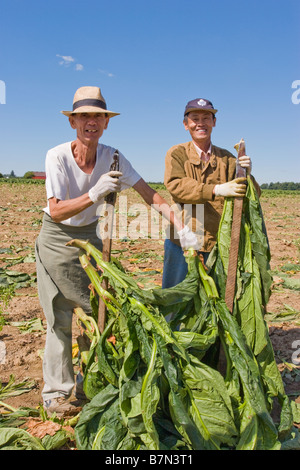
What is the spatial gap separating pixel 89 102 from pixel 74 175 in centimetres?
54

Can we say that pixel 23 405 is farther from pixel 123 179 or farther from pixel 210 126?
pixel 210 126

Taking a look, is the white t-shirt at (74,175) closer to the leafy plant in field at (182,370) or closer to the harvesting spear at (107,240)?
the harvesting spear at (107,240)

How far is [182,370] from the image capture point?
238 centimetres

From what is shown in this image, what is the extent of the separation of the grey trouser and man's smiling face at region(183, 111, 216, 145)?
1.17 meters

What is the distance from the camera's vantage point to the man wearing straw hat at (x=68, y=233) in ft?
10.5

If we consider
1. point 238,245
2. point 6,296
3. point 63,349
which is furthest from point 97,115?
point 6,296

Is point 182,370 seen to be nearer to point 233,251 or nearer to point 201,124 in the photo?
point 233,251

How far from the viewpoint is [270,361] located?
2.77 meters

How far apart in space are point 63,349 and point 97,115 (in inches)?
71.1

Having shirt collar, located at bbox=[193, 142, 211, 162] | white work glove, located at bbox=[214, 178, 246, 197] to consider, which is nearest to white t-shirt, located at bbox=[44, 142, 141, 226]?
shirt collar, located at bbox=[193, 142, 211, 162]

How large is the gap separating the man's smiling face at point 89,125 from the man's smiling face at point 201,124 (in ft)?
2.43

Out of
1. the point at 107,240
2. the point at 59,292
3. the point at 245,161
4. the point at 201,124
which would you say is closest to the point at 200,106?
the point at 201,124

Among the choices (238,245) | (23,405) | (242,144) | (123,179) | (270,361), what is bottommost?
(23,405)

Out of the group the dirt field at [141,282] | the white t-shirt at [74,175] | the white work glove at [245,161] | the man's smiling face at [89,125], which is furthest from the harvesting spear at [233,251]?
the dirt field at [141,282]
